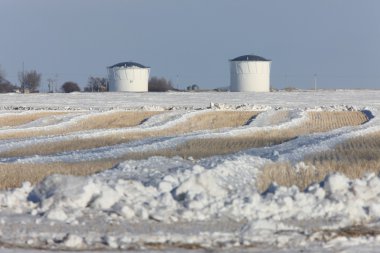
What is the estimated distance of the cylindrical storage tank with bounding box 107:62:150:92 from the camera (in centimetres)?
7881

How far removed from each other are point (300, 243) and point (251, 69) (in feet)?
223

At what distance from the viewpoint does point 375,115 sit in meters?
39.2

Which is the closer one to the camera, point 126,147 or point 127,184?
point 127,184

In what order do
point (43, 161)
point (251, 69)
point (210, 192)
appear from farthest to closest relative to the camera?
point (251, 69), point (43, 161), point (210, 192)

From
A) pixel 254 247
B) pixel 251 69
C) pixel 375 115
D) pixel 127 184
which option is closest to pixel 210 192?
pixel 127 184

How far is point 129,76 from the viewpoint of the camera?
7925cm

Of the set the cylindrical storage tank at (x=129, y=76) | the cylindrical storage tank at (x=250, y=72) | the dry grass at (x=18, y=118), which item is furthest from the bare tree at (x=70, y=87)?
the dry grass at (x=18, y=118)

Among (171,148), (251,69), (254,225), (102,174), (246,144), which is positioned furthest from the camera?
(251,69)

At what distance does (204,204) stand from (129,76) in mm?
70233

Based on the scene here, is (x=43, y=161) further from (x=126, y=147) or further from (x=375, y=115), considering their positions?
(x=375, y=115)

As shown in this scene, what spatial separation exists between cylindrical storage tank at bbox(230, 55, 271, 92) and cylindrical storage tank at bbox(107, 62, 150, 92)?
8.83 metres

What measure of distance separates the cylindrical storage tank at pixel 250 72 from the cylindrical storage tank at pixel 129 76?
29.0ft

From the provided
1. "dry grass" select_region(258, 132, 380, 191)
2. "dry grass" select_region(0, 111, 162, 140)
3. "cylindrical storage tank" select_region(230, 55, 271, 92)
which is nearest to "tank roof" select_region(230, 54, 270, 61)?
Answer: "cylindrical storage tank" select_region(230, 55, 271, 92)

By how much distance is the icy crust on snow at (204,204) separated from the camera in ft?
28.9
